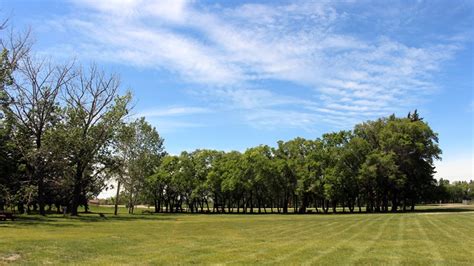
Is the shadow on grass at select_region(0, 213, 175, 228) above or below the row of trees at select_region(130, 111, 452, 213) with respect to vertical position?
below

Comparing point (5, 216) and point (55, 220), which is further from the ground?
point (5, 216)

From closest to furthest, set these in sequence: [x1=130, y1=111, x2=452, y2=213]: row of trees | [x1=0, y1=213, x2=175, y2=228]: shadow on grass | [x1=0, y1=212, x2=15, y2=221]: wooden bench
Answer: [x1=0, y1=213, x2=175, y2=228]: shadow on grass → [x1=0, y1=212, x2=15, y2=221]: wooden bench → [x1=130, y1=111, x2=452, y2=213]: row of trees

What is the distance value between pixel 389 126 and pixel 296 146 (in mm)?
17828

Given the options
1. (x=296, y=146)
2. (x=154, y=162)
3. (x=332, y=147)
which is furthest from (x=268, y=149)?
(x=154, y=162)

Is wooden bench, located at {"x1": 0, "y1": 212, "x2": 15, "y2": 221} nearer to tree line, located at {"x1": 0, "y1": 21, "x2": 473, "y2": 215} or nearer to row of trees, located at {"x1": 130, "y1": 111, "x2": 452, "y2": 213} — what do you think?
tree line, located at {"x1": 0, "y1": 21, "x2": 473, "y2": 215}

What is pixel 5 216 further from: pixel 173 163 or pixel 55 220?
pixel 173 163

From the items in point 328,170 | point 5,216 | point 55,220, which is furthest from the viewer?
point 328,170

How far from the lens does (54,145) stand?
4841 centimetres

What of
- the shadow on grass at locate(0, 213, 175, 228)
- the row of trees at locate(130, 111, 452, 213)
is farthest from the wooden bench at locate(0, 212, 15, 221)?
the row of trees at locate(130, 111, 452, 213)

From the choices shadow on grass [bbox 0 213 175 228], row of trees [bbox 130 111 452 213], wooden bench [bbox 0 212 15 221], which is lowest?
shadow on grass [bbox 0 213 175 228]

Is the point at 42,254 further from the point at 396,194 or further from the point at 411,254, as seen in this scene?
the point at 396,194

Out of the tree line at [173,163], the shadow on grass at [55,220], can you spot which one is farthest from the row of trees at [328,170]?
the shadow on grass at [55,220]

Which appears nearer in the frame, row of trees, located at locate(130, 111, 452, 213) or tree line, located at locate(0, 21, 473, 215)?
tree line, located at locate(0, 21, 473, 215)

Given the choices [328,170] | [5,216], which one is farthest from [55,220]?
[328,170]
